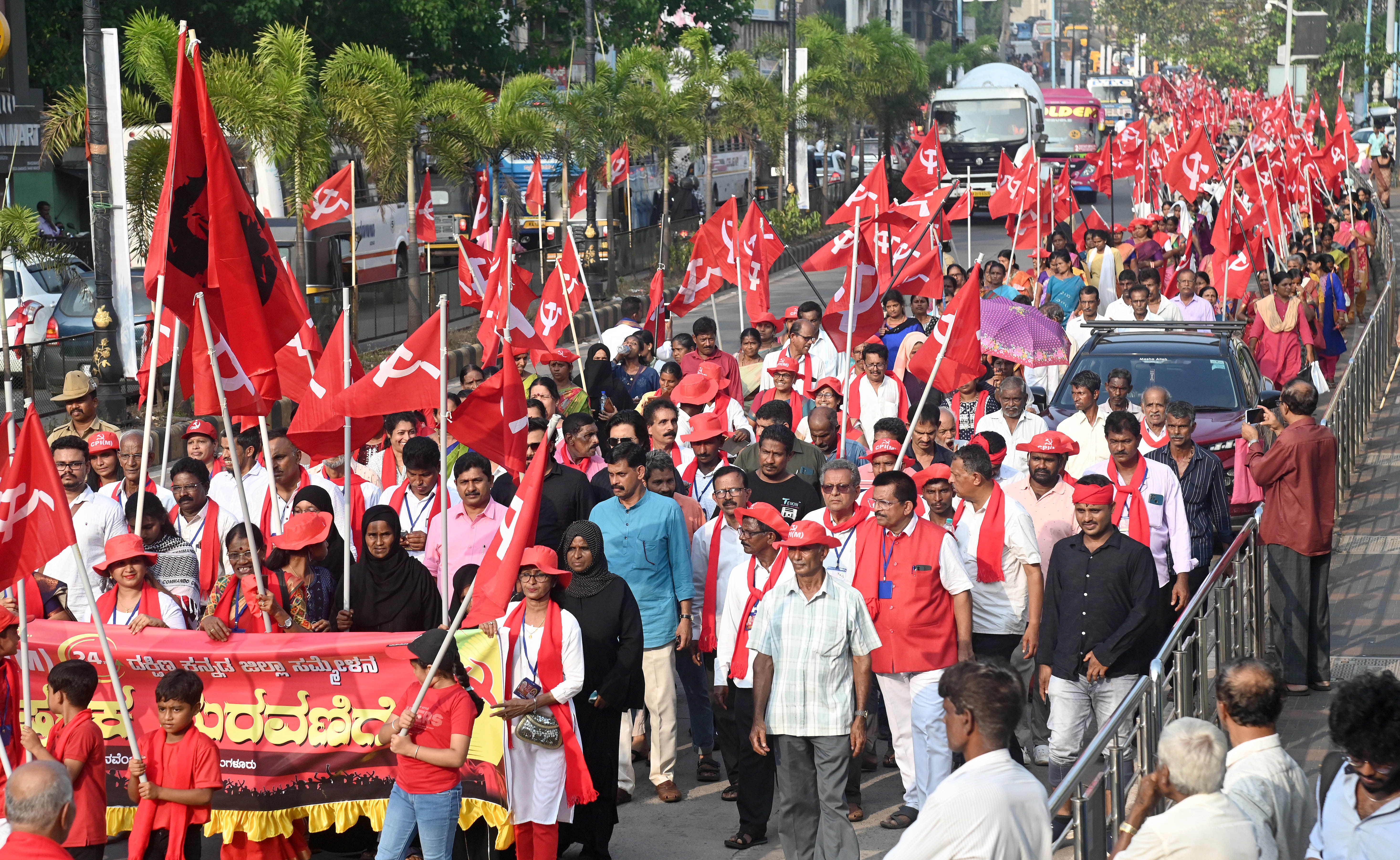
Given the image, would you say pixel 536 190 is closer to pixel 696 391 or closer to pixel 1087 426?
pixel 696 391

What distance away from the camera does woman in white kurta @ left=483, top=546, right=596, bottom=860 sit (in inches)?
267

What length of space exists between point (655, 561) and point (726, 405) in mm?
3422

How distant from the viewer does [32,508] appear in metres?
6.53

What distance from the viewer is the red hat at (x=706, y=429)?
9.45 m

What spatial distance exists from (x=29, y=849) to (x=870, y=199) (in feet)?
33.3

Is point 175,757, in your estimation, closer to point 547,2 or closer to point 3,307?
point 3,307

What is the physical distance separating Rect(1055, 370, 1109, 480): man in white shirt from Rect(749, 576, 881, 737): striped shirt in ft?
12.2

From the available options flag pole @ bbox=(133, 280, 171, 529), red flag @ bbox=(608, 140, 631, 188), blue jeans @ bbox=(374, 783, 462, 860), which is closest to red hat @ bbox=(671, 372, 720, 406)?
flag pole @ bbox=(133, 280, 171, 529)

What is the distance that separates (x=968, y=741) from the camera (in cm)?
448

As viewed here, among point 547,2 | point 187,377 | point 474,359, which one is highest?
point 547,2

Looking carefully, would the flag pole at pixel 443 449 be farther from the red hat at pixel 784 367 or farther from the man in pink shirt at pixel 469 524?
the red hat at pixel 784 367

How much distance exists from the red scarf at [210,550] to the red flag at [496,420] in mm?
1441

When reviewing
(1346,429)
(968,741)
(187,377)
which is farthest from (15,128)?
(968,741)

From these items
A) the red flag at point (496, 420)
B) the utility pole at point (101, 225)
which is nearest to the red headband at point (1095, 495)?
the red flag at point (496, 420)
